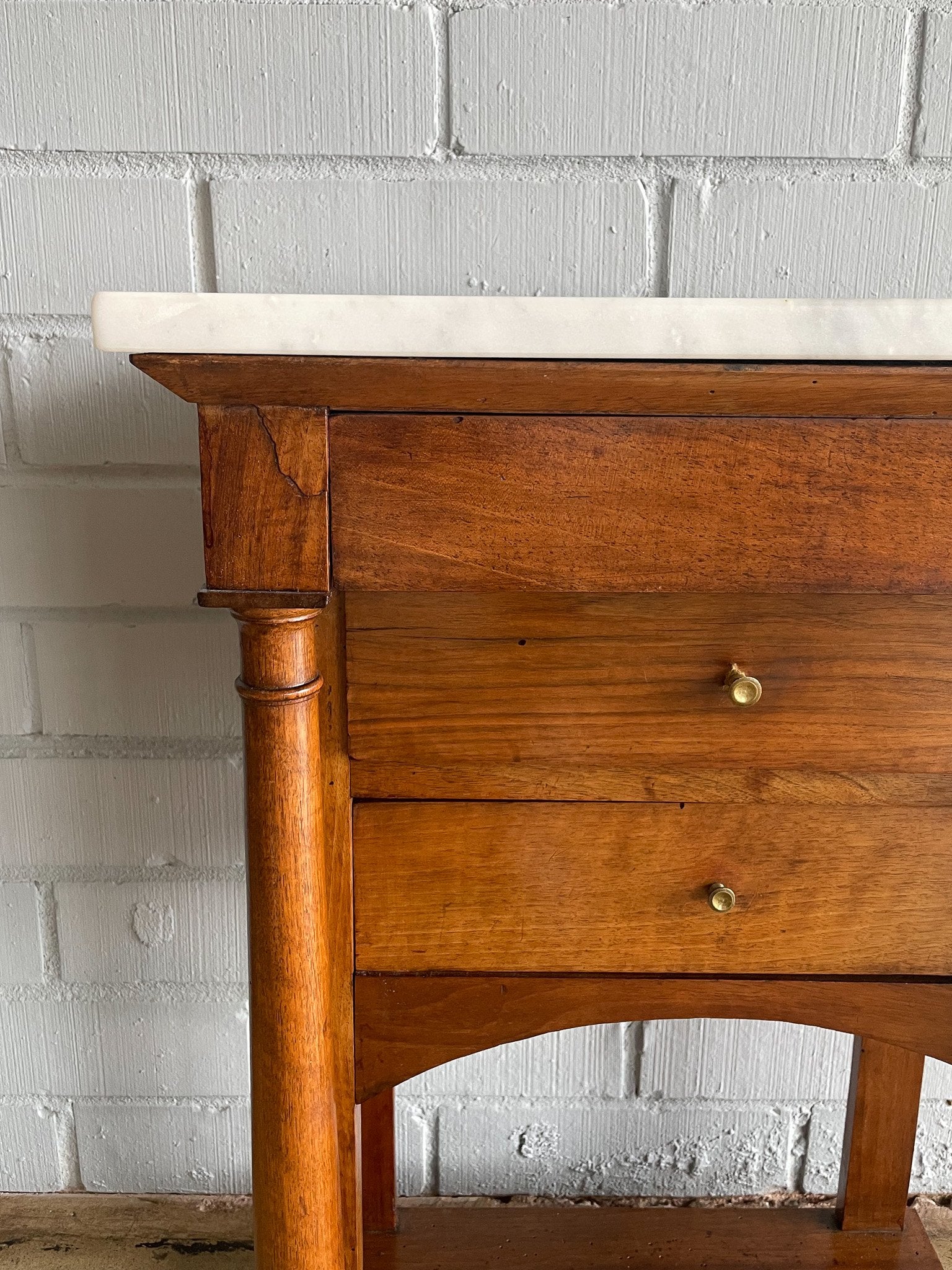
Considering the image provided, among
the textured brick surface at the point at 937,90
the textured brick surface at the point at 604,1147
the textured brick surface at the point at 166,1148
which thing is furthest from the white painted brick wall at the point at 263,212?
the textured brick surface at the point at 604,1147

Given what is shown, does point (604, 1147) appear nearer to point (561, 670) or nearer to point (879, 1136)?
point (879, 1136)

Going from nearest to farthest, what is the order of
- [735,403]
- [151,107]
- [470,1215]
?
1. [735,403]
2. [151,107]
3. [470,1215]

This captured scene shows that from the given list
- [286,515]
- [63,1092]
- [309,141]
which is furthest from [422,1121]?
[309,141]

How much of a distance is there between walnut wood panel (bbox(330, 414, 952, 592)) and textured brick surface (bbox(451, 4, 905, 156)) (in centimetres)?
43

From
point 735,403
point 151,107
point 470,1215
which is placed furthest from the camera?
point 470,1215

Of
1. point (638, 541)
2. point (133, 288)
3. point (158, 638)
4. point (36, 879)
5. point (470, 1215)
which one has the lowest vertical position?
point (470, 1215)

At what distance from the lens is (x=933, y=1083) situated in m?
1.00

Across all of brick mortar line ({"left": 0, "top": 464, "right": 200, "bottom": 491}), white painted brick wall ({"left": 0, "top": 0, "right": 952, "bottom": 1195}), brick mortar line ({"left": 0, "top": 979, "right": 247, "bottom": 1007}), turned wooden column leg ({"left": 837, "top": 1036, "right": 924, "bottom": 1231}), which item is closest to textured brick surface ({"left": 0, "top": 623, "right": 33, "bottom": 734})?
white painted brick wall ({"left": 0, "top": 0, "right": 952, "bottom": 1195})

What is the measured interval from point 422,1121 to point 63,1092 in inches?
14.1

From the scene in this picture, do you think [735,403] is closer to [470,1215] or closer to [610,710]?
[610,710]

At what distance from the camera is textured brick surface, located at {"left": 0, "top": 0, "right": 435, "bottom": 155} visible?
0.80 metres

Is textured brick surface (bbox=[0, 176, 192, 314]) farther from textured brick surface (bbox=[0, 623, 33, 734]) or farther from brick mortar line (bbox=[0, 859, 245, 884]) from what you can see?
brick mortar line (bbox=[0, 859, 245, 884])

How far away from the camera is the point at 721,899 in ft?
1.91

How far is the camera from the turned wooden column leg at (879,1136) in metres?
A: 0.88
